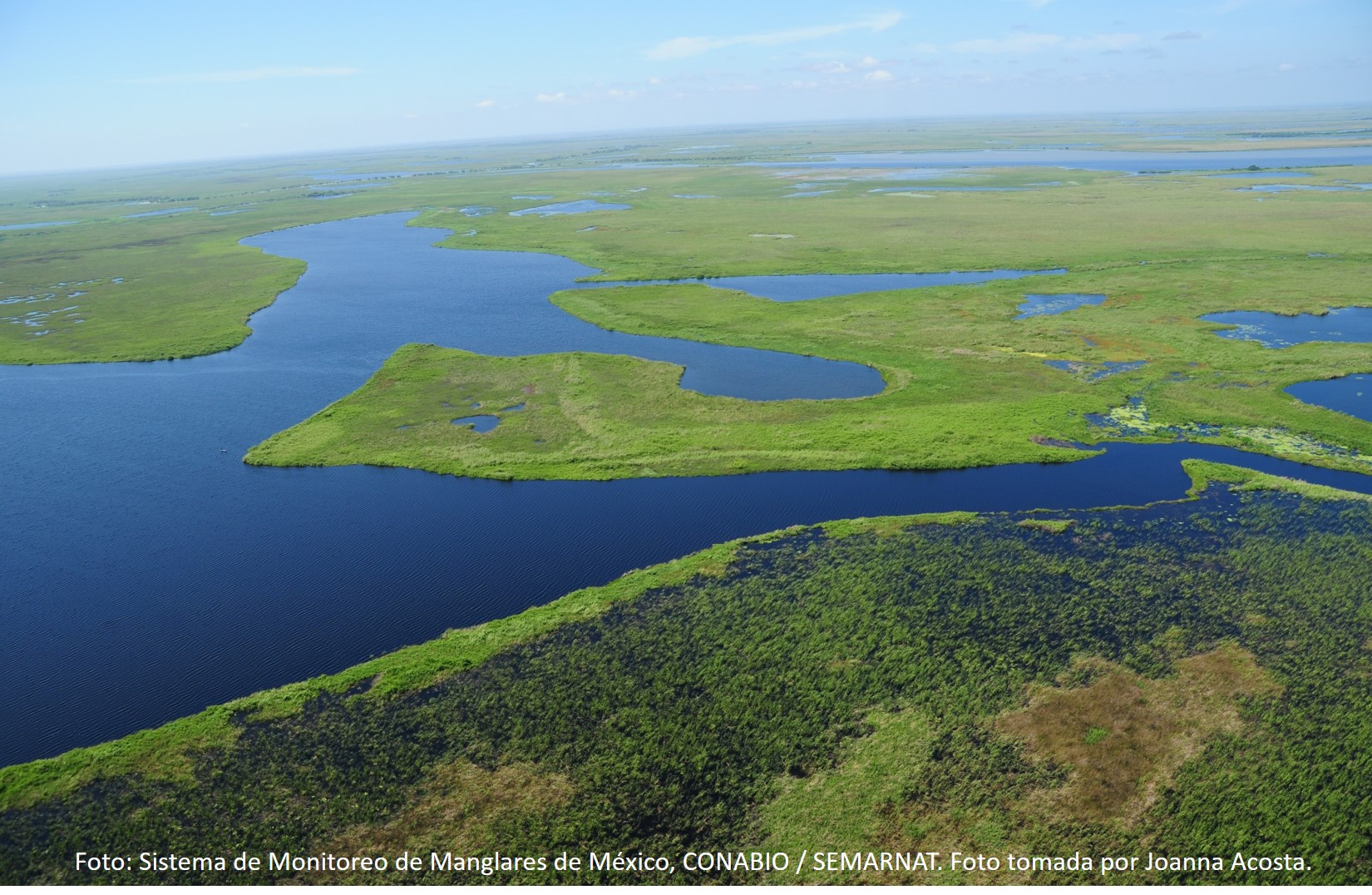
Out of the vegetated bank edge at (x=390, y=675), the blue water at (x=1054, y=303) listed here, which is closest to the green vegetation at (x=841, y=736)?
the vegetated bank edge at (x=390, y=675)

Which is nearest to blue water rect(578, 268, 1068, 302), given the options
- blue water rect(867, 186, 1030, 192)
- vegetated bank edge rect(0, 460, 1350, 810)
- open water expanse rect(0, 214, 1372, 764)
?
open water expanse rect(0, 214, 1372, 764)

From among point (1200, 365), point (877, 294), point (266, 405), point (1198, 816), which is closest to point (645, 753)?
point (1198, 816)

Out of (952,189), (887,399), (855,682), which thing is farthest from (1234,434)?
(952,189)

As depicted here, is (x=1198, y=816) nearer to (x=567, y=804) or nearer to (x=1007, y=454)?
(x=567, y=804)

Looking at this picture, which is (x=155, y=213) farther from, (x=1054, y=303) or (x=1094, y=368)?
(x=1094, y=368)

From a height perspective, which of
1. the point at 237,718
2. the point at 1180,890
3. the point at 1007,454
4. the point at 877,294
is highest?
the point at 877,294

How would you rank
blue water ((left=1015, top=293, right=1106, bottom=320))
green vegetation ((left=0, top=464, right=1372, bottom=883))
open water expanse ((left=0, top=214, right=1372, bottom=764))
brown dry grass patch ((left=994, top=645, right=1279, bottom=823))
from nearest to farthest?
green vegetation ((left=0, top=464, right=1372, bottom=883)) < brown dry grass patch ((left=994, top=645, right=1279, bottom=823)) < open water expanse ((left=0, top=214, right=1372, bottom=764)) < blue water ((left=1015, top=293, right=1106, bottom=320))

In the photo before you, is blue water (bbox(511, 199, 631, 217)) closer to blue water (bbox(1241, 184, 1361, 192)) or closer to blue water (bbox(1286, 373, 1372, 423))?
blue water (bbox(1241, 184, 1361, 192))
